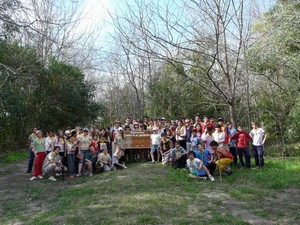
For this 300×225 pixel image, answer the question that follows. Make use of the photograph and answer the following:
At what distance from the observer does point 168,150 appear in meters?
12.0

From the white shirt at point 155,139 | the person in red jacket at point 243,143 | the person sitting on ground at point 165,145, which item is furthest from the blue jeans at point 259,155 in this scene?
the white shirt at point 155,139

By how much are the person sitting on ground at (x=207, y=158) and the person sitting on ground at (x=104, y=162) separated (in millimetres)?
3152

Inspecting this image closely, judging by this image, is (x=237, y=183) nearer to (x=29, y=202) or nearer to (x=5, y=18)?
(x=29, y=202)

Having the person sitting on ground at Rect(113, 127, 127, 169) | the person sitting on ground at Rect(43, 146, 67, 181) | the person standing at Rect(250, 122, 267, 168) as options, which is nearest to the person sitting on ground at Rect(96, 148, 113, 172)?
the person sitting on ground at Rect(113, 127, 127, 169)

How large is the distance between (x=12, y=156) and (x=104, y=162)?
6.43 metres

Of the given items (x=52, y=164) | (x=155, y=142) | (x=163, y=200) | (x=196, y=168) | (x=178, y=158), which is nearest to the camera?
(x=163, y=200)

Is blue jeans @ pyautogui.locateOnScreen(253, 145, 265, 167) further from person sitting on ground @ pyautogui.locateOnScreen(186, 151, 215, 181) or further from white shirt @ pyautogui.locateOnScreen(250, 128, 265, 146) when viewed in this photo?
person sitting on ground @ pyautogui.locateOnScreen(186, 151, 215, 181)

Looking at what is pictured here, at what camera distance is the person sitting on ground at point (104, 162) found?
36.4ft

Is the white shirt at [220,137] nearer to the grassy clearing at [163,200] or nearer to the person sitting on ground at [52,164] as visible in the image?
the grassy clearing at [163,200]

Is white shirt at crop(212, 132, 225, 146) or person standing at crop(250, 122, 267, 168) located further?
white shirt at crop(212, 132, 225, 146)

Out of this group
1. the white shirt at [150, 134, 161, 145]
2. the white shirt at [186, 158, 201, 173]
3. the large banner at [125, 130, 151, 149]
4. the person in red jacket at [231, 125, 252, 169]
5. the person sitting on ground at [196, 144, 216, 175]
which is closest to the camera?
the white shirt at [186, 158, 201, 173]

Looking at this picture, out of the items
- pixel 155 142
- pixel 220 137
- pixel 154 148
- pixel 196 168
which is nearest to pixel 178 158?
A: pixel 196 168

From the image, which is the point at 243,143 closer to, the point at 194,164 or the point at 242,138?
the point at 242,138

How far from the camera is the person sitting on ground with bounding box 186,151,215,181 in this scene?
9319 millimetres
